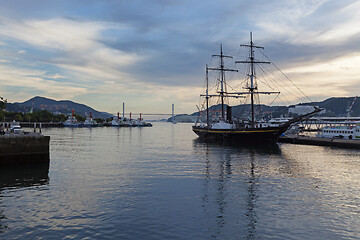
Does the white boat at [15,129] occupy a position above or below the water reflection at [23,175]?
above

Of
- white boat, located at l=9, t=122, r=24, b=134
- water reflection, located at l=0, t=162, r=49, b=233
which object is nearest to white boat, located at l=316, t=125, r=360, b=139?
water reflection, located at l=0, t=162, r=49, b=233

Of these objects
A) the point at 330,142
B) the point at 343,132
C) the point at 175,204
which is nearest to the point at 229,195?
the point at 175,204

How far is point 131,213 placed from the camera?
57.2 ft

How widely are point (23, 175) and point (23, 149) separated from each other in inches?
223

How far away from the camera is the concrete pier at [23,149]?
104 ft

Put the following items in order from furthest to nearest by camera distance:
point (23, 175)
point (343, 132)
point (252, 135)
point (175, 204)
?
1. point (343, 132)
2. point (252, 135)
3. point (23, 175)
4. point (175, 204)

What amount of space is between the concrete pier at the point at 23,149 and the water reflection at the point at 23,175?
699 mm

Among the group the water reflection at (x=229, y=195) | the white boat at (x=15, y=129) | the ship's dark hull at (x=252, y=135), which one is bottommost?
the water reflection at (x=229, y=195)

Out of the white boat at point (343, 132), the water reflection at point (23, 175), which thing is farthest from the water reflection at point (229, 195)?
the white boat at point (343, 132)

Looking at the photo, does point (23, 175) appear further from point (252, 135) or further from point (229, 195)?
point (252, 135)

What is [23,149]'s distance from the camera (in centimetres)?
3288

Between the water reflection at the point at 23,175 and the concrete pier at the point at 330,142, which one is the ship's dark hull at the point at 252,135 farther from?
the water reflection at the point at 23,175

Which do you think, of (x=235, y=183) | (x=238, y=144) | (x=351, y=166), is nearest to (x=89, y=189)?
(x=235, y=183)

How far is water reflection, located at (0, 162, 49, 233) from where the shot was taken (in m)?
24.6
